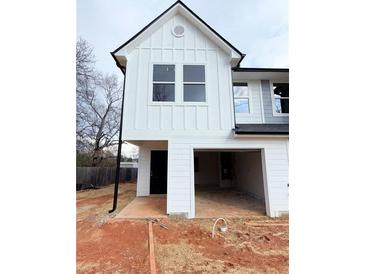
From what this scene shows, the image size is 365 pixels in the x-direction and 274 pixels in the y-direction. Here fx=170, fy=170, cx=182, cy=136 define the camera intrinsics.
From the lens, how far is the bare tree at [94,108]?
14.6 metres

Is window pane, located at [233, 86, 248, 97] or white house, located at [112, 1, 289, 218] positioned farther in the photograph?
window pane, located at [233, 86, 248, 97]

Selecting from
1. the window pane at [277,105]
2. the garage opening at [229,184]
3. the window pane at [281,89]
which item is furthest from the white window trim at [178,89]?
the window pane at [281,89]

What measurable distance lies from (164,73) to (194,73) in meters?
1.10

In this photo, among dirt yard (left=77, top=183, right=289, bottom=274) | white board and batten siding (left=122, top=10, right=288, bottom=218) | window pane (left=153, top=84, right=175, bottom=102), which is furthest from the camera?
window pane (left=153, top=84, right=175, bottom=102)

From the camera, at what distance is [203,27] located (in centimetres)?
629

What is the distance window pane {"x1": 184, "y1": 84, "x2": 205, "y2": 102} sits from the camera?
19.9 ft

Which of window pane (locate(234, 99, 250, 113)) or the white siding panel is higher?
window pane (locate(234, 99, 250, 113))

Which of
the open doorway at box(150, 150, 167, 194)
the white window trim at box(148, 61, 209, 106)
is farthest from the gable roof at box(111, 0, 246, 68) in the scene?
the open doorway at box(150, 150, 167, 194)

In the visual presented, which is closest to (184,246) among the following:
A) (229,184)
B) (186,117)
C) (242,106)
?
(186,117)

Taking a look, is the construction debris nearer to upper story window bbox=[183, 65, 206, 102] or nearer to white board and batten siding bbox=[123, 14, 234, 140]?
white board and batten siding bbox=[123, 14, 234, 140]

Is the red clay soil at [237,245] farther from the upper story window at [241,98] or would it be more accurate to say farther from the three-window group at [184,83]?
the upper story window at [241,98]
